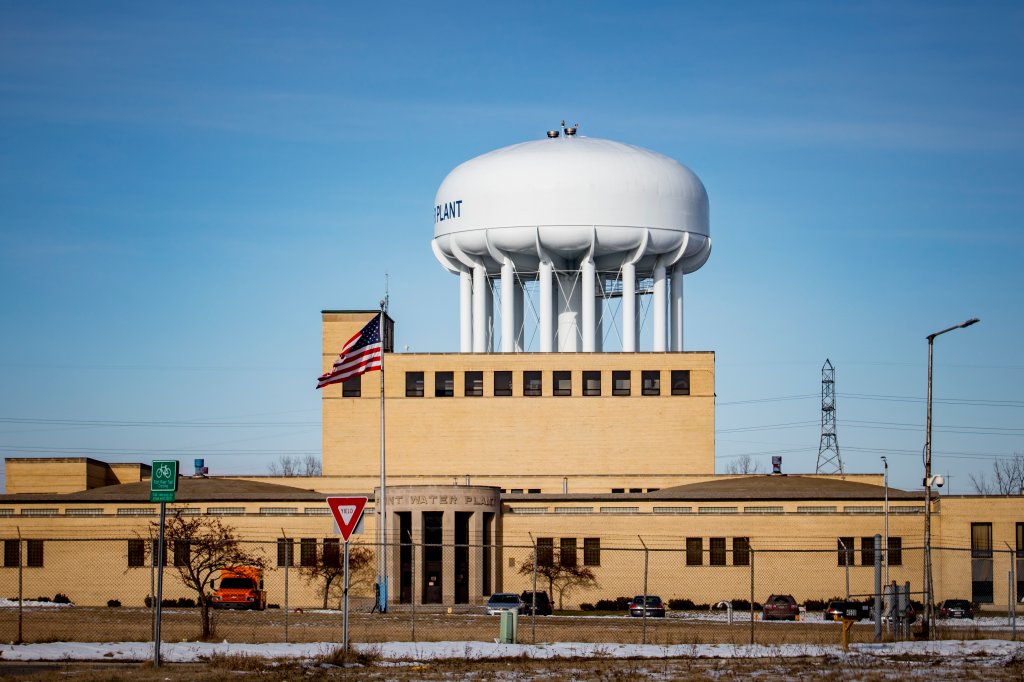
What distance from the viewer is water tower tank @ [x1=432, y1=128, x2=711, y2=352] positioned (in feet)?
262

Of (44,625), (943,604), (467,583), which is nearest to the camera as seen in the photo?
(44,625)

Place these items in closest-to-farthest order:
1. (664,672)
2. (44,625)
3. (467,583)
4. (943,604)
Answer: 1. (664,672)
2. (44,625)
3. (943,604)
4. (467,583)

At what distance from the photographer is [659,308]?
83188 millimetres

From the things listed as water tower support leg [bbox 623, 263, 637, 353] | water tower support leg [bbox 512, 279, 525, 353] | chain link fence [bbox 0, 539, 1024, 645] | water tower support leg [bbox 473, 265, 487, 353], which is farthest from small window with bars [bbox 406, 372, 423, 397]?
chain link fence [bbox 0, 539, 1024, 645]

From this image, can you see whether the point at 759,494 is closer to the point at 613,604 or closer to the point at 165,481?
the point at 613,604

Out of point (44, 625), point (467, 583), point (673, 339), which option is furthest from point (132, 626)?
point (673, 339)

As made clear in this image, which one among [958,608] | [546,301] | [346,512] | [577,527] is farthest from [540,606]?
[346,512]

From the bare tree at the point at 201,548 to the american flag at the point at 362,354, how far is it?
25.2 feet

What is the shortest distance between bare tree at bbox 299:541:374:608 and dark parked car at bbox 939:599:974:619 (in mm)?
24517

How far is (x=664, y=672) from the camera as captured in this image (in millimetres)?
27641

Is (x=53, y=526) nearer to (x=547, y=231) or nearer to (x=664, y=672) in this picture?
(x=547, y=231)

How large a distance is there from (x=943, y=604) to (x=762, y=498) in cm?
1073

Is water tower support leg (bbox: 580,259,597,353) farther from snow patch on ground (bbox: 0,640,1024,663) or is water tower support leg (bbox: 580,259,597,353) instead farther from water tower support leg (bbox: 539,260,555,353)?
snow patch on ground (bbox: 0,640,1024,663)

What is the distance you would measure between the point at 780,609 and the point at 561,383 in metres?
25.2
